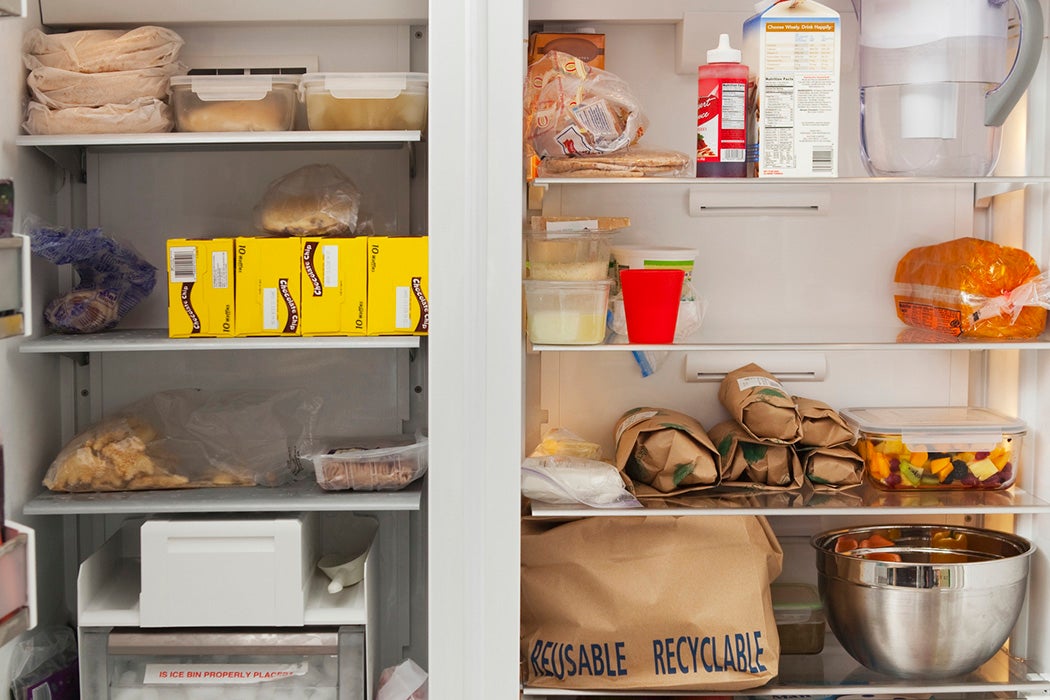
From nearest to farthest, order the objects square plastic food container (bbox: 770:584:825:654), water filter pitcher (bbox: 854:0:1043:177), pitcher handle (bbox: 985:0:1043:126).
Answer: pitcher handle (bbox: 985:0:1043:126) < water filter pitcher (bbox: 854:0:1043:177) < square plastic food container (bbox: 770:584:825:654)

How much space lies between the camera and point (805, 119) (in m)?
1.74

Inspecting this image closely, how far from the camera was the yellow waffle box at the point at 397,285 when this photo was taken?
6.22 feet

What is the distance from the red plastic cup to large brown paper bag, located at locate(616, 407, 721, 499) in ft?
0.75

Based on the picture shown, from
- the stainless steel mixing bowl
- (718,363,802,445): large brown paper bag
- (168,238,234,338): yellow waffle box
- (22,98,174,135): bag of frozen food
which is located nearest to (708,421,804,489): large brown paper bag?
(718,363,802,445): large brown paper bag

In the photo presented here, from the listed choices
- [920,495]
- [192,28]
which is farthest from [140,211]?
[920,495]

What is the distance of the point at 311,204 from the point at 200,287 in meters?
0.26

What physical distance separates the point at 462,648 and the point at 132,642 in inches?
24.9

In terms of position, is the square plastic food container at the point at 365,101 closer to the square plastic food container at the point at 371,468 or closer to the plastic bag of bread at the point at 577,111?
the plastic bag of bread at the point at 577,111

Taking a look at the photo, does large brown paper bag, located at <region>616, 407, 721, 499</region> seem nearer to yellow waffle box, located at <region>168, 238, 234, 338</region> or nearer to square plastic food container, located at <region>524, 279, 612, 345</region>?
square plastic food container, located at <region>524, 279, 612, 345</region>

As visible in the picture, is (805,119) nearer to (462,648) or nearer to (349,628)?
(462,648)

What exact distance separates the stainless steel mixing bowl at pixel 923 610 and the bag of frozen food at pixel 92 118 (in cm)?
152

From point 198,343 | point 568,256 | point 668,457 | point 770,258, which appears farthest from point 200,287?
point 770,258

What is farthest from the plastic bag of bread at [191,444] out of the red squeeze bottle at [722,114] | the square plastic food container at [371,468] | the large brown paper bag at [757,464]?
the red squeeze bottle at [722,114]

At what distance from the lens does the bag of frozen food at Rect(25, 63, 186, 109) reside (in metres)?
1.88
